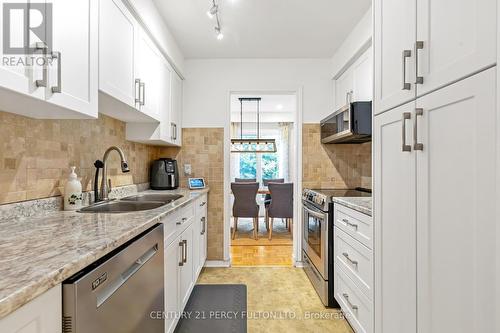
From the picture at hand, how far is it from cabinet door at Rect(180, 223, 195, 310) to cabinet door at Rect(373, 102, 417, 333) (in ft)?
→ 4.19

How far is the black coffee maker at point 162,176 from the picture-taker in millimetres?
2844

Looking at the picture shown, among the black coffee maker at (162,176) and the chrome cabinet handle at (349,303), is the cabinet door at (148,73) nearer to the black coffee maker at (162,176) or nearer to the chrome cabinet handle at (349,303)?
the black coffee maker at (162,176)

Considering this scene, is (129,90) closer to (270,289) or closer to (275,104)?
(270,289)

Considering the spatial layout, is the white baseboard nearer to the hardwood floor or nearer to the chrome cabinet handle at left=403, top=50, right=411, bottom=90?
the hardwood floor

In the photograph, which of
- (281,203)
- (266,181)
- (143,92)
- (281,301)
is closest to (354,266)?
(281,301)

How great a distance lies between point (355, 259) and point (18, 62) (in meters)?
2.00

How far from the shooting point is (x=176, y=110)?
2979mm

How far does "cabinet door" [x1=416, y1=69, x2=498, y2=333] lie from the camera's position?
0.71 metres

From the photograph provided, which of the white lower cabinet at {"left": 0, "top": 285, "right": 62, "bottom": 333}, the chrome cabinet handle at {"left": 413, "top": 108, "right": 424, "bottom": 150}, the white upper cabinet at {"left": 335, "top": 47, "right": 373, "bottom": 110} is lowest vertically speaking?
the white lower cabinet at {"left": 0, "top": 285, "right": 62, "bottom": 333}

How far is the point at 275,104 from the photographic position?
560 cm

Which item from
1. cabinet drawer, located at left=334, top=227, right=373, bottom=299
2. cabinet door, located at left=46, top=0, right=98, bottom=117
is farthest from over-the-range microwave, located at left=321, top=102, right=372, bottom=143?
cabinet door, located at left=46, top=0, right=98, bottom=117

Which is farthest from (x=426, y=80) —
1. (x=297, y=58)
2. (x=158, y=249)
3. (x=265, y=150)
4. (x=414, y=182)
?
(x=265, y=150)

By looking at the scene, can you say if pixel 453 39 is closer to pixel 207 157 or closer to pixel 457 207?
pixel 457 207

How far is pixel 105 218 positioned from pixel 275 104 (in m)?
4.76
